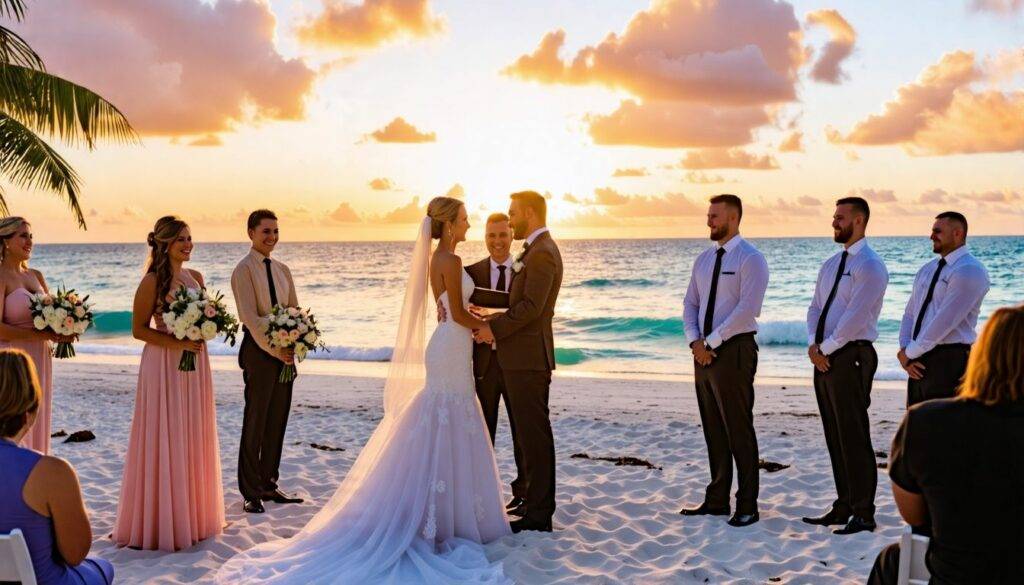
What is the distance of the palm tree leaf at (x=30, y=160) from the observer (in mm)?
11719

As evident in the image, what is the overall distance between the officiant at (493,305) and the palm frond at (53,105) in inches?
292

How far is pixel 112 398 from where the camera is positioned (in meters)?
13.1

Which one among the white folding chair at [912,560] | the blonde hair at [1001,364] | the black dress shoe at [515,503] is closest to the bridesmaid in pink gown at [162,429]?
the black dress shoe at [515,503]

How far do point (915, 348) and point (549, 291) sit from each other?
2.65m

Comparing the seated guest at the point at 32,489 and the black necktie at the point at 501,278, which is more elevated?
the black necktie at the point at 501,278

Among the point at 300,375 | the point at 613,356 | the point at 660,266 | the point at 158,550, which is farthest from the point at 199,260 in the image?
the point at 158,550

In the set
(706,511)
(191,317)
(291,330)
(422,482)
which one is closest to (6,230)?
(191,317)

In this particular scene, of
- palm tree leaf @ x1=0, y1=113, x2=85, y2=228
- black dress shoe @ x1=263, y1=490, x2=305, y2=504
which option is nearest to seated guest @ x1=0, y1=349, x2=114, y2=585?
black dress shoe @ x1=263, y1=490, x2=305, y2=504

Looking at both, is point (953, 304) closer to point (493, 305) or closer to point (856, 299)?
point (856, 299)

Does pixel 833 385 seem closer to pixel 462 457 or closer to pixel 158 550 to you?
pixel 462 457

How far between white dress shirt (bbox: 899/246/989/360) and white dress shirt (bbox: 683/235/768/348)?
103 cm

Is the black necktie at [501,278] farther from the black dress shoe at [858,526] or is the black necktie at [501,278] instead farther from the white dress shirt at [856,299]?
the black dress shoe at [858,526]

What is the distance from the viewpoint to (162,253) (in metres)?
5.73

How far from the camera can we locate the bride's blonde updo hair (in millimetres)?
5844
